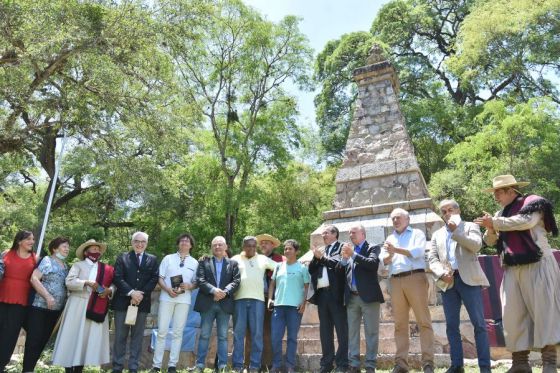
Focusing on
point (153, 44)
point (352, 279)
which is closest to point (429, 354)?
point (352, 279)

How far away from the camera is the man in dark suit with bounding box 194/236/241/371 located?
487 cm

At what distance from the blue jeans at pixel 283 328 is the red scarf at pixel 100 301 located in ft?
5.88

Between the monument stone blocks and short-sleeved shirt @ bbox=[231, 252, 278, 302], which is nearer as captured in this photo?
short-sleeved shirt @ bbox=[231, 252, 278, 302]

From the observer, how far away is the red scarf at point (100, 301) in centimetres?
470

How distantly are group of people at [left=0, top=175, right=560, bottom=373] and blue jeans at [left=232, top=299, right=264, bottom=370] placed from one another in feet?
0.04

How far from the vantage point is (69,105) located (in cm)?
922

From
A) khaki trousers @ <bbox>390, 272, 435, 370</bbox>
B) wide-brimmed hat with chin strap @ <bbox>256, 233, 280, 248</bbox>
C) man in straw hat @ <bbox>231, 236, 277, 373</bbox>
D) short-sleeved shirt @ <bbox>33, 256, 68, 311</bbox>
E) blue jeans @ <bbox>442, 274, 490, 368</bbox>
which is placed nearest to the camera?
blue jeans @ <bbox>442, 274, 490, 368</bbox>

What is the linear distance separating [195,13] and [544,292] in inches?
345

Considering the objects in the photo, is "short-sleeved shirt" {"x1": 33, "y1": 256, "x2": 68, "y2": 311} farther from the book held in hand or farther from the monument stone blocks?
the monument stone blocks

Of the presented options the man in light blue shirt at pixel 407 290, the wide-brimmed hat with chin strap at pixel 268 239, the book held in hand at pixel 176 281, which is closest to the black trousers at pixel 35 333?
the book held in hand at pixel 176 281

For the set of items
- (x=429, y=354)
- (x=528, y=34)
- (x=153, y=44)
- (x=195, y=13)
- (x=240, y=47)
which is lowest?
(x=429, y=354)

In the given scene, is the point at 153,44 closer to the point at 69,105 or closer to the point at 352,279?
the point at 69,105

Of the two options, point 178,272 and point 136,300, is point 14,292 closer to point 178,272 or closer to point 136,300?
point 136,300

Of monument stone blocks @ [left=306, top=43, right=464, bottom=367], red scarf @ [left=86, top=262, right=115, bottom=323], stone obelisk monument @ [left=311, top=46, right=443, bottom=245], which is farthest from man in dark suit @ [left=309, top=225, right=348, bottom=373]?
red scarf @ [left=86, top=262, right=115, bottom=323]
